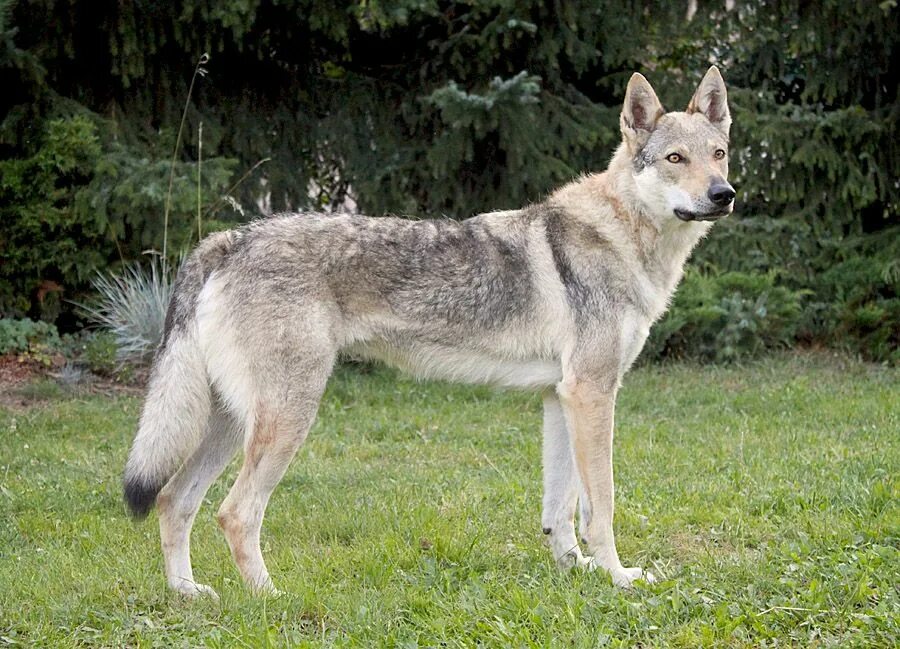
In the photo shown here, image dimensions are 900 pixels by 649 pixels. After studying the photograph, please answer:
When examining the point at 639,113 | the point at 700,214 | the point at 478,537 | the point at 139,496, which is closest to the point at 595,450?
the point at 478,537

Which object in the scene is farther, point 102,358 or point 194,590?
point 102,358

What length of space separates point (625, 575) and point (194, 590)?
6.10 ft

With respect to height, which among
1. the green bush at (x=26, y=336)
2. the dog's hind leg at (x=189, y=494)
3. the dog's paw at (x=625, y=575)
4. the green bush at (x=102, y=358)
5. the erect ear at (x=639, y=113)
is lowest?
the green bush at (x=102, y=358)

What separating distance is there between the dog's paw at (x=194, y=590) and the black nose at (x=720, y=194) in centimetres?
278

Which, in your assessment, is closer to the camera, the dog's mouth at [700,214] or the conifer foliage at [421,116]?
the dog's mouth at [700,214]

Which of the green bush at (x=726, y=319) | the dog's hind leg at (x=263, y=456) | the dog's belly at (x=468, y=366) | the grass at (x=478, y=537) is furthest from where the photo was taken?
the green bush at (x=726, y=319)

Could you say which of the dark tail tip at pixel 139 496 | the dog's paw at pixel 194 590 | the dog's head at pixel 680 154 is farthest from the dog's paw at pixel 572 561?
the dark tail tip at pixel 139 496

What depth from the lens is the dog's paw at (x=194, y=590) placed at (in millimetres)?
4465

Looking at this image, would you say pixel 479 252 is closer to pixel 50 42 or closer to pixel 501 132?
pixel 501 132

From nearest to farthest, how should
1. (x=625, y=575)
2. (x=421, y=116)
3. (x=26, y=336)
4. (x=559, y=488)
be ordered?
(x=625, y=575), (x=559, y=488), (x=26, y=336), (x=421, y=116)

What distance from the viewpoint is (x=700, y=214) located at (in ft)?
15.9

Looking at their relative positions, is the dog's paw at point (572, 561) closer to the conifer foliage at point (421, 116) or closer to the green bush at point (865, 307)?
the conifer foliage at point (421, 116)

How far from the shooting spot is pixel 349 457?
7184 mm

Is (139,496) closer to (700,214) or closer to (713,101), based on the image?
(700,214)
